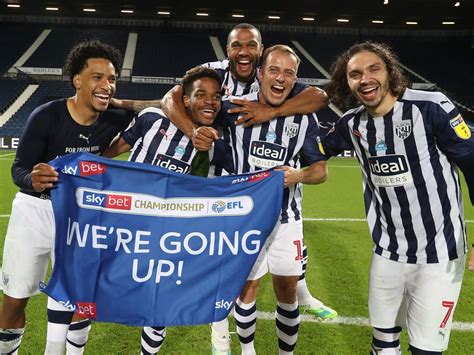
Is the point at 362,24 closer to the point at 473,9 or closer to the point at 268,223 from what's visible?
the point at 473,9

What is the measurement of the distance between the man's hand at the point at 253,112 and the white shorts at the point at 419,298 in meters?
0.96

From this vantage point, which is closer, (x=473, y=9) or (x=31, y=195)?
(x=31, y=195)

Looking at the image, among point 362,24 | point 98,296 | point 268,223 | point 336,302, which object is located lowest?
point 336,302

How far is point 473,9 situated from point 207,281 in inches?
1037

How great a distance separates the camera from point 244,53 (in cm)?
285

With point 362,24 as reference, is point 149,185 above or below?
below

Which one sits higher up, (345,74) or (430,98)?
(345,74)

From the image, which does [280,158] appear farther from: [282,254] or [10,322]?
[10,322]

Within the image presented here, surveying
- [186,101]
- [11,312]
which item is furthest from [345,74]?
[11,312]

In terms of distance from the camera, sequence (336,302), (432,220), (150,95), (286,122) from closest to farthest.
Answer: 1. (432,220)
2. (286,122)
3. (336,302)
4. (150,95)

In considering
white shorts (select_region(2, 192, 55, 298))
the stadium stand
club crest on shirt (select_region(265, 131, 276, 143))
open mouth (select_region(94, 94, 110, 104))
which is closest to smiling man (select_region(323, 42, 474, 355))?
club crest on shirt (select_region(265, 131, 276, 143))

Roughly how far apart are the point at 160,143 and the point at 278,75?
764 millimetres

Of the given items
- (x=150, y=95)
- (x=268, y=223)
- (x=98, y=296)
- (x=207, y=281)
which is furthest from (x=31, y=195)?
(x=150, y=95)

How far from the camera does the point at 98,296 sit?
2078mm
